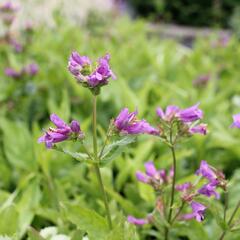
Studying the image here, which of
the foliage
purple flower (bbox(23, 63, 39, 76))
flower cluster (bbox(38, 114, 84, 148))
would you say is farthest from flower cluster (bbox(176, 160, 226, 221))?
the foliage

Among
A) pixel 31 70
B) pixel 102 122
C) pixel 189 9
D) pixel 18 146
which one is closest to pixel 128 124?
pixel 18 146

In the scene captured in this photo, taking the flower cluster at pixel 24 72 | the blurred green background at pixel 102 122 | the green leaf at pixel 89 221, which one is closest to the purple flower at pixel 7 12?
the blurred green background at pixel 102 122

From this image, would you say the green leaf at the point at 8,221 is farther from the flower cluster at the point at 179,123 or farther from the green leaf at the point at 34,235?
the flower cluster at the point at 179,123

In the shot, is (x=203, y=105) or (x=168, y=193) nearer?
(x=168, y=193)

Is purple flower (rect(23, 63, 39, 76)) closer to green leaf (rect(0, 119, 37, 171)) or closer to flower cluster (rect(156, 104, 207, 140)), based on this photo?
green leaf (rect(0, 119, 37, 171))

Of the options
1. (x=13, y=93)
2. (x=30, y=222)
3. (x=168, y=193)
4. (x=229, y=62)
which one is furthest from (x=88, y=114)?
(x=229, y=62)

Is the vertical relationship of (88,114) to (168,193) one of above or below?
below

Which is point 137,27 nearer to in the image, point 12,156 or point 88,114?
point 88,114
